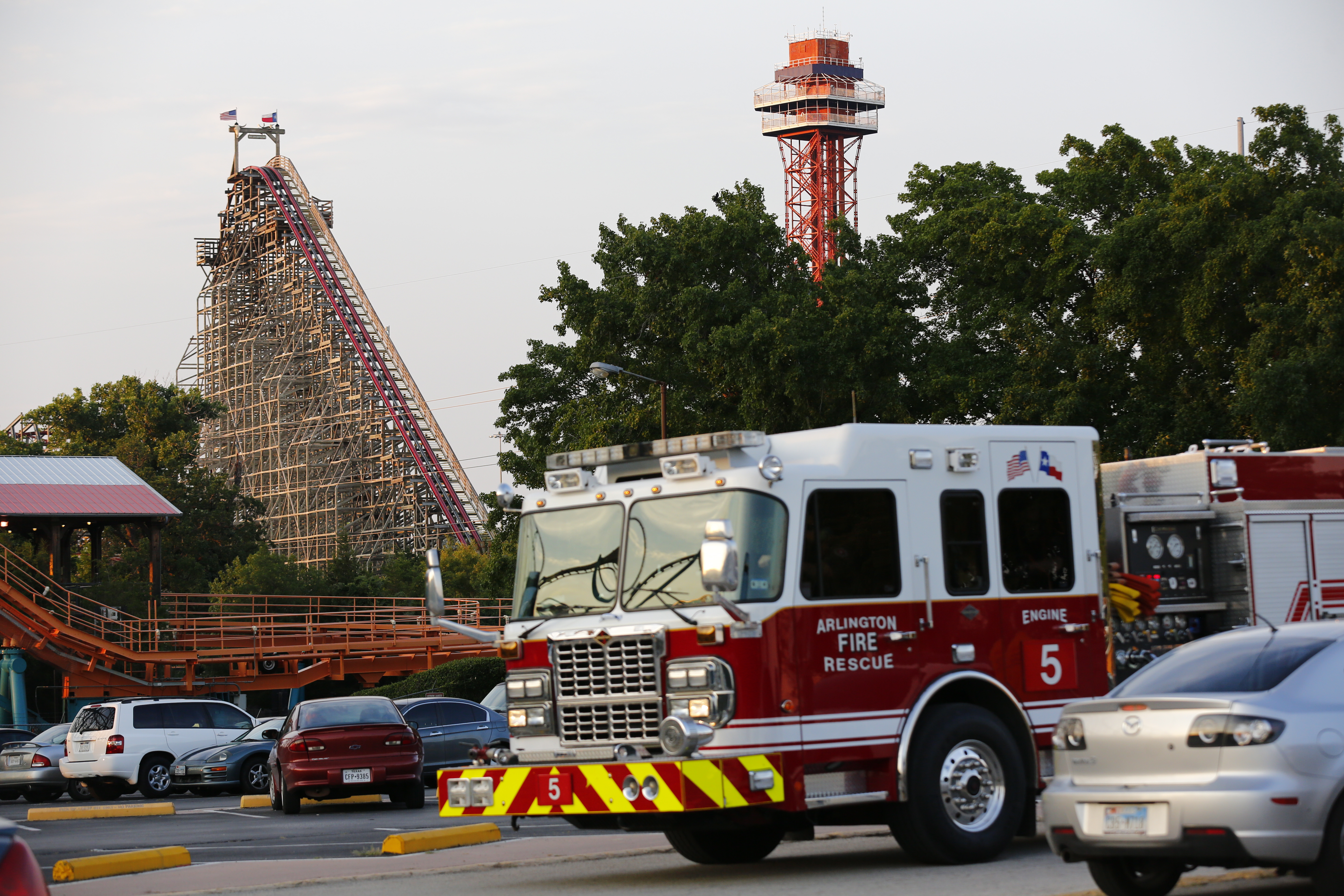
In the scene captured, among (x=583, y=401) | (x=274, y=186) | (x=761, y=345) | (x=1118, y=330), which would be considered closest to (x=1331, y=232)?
(x=1118, y=330)

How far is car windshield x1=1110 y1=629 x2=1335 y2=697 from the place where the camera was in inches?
353

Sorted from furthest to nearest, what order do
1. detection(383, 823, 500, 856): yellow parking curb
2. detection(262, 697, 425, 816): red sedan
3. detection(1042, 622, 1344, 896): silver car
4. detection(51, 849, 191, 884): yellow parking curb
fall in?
1. detection(262, 697, 425, 816): red sedan
2. detection(383, 823, 500, 856): yellow parking curb
3. detection(51, 849, 191, 884): yellow parking curb
4. detection(1042, 622, 1344, 896): silver car

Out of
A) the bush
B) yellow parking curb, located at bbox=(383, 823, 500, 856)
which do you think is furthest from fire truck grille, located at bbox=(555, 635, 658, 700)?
the bush

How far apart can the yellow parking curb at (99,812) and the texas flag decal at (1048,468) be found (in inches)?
563

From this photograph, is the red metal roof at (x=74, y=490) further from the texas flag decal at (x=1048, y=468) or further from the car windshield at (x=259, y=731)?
the texas flag decal at (x=1048, y=468)

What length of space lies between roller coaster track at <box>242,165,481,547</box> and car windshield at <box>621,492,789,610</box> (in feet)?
229

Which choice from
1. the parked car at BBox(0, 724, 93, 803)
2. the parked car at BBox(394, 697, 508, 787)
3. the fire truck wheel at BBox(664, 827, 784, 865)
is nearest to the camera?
the fire truck wheel at BBox(664, 827, 784, 865)

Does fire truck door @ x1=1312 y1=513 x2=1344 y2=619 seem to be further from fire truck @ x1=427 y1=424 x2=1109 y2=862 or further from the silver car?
the silver car

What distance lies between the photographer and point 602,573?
1186 cm

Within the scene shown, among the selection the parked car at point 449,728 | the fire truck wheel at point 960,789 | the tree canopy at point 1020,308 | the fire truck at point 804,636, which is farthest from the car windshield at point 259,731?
the fire truck wheel at point 960,789

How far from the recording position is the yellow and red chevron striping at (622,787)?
1065 cm

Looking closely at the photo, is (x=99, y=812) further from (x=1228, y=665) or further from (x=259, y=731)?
(x=1228, y=665)

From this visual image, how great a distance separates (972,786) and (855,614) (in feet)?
5.01

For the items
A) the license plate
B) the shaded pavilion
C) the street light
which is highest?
the street light
